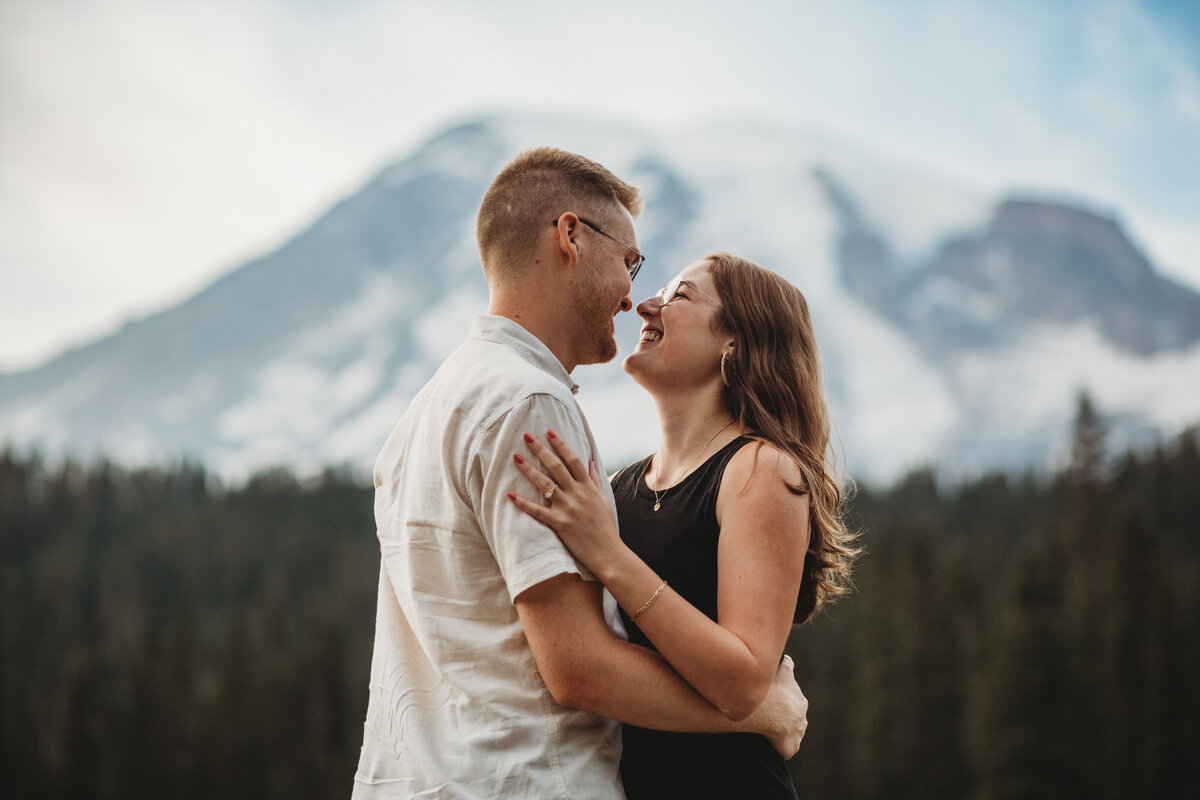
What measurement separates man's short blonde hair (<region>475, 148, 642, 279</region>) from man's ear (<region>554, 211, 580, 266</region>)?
51mm

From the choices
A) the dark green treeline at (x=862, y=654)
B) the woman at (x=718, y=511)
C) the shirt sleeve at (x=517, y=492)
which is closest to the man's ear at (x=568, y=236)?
the shirt sleeve at (x=517, y=492)

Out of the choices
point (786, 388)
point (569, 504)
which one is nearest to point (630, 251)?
point (786, 388)

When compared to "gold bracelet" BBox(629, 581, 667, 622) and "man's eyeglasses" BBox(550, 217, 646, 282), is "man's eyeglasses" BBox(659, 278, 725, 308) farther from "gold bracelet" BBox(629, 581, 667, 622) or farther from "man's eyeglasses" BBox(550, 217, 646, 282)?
"gold bracelet" BBox(629, 581, 667, 622)

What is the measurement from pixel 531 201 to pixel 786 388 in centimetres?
130

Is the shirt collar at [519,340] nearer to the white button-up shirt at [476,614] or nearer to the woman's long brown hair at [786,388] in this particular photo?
the white button-up shirt at [476,614]

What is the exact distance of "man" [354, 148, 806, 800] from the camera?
3.33 metres

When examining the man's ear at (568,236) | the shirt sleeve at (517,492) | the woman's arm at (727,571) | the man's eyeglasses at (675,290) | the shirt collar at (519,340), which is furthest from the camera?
the man's eyeglasses at (675,290)

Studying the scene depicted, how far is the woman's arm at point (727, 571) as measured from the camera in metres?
3.42

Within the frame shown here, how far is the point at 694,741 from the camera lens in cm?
395

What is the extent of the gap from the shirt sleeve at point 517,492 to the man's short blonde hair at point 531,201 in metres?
0.71

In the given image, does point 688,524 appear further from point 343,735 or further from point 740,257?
point 343,735

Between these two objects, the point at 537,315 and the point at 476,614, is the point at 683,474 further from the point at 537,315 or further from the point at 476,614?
the point at 476,614

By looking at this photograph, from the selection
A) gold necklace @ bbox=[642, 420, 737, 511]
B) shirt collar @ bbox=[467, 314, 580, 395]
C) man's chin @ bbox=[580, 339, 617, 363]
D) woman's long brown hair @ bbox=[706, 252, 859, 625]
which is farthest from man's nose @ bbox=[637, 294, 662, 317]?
shirt collar @ bbox=[467, 314, 580, 395]

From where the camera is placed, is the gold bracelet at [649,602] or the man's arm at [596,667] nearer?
the man's arm at [596,667]
